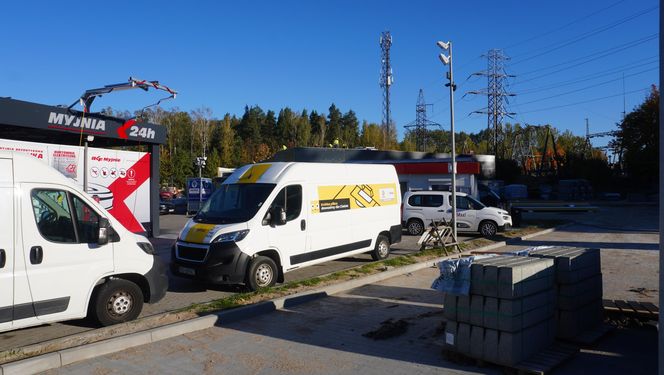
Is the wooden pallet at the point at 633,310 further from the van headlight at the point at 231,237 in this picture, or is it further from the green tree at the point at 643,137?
the green tree at the point at 643,137

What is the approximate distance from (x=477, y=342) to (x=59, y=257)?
5.07 metres

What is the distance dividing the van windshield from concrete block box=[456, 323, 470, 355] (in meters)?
4.85

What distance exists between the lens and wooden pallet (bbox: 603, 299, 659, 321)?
22.1ft

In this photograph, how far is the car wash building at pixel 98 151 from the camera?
1355cm

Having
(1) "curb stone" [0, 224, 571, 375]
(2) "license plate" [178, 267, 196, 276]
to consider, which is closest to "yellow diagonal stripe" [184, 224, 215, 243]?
(2) "license plate" [178, 267, 196, 276]

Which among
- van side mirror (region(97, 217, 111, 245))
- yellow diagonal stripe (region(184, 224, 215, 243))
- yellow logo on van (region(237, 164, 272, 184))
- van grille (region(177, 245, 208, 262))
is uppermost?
yellow logo on van (region(237, 164, 272, 184))

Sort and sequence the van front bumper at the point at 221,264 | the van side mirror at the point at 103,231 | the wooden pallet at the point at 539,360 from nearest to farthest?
the wooden pallet at the point at 539,360 → the van side mirror at the point at 103,231 → the van front bumper at the point at 221,264

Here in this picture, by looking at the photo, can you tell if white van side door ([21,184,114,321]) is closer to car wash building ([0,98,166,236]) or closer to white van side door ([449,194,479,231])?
car wash building ([0,98,166,236])

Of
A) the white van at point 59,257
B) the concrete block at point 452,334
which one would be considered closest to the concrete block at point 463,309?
the concrete block at point 452,334

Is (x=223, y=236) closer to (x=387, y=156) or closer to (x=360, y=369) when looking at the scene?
(x=360, y=369)

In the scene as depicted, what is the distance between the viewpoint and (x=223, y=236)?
8.98m

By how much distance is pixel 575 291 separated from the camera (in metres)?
6.02

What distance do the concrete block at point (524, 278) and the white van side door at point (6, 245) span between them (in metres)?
5.45

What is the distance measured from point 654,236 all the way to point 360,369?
17617mm
